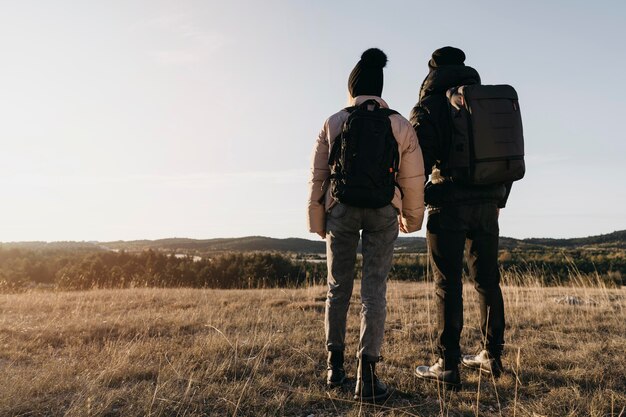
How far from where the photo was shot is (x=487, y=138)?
3307 millimetres

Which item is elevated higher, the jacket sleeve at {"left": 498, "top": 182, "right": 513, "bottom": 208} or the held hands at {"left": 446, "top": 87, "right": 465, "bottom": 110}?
the held hands at {"left": 446, "top": 87, "right": 465, "bottom": 110}

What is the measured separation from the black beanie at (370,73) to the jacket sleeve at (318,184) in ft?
1.30

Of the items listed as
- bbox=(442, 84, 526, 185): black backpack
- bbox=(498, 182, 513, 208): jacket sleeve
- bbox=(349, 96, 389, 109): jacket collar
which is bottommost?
bbox=(498, 182, 513, 208): jacket sleeve

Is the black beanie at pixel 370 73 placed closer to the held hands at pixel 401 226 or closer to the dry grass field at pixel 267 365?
the held hands at pixel 401 226

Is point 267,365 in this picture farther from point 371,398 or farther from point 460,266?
point 460,266

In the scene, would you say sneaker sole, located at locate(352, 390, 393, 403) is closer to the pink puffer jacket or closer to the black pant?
the black pant

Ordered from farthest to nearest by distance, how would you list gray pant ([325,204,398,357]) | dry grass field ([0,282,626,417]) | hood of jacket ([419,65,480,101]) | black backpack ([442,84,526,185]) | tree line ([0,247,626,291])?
tree line ([0,247,626,291]), hood of jacket ([419,65,480,101]), black backpack ([442,84,526,185]), gray pant ([325,204,398,357]), dry grass field ([0,282,626,417])

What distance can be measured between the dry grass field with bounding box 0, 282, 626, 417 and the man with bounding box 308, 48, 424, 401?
0.47 meters

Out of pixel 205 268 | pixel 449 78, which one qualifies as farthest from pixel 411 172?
pixel 205 268

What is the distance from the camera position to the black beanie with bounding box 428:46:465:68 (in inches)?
144

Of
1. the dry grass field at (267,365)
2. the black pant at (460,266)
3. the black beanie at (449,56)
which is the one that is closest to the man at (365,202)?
the black pant at (460,266)

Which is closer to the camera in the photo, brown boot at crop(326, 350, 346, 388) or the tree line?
brown boot at crop(326, 350, 346, 388)

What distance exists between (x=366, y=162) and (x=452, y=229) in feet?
3.10

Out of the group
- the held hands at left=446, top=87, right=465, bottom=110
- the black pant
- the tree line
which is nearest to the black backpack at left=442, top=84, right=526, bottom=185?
the held hands at left=446, top=87, right=465, bottom=110
